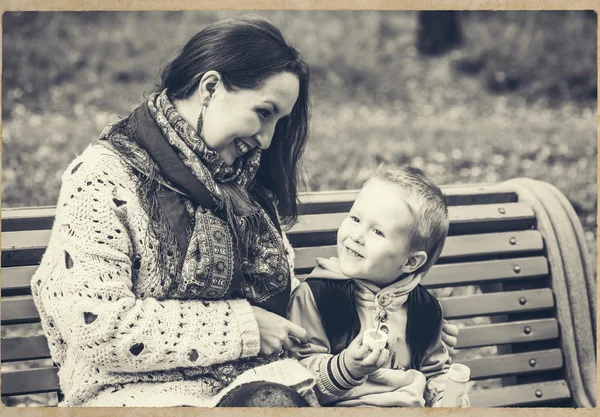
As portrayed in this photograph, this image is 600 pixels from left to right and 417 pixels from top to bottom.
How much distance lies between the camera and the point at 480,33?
22.8 ft

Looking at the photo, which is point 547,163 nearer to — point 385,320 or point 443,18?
point 443,18

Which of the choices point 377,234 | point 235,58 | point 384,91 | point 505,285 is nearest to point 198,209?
point 235,58

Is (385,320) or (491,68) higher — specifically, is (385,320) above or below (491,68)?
below

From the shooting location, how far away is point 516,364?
3209mm

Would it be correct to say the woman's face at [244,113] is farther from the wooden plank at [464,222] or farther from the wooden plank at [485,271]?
the wooden plank at [485,271]

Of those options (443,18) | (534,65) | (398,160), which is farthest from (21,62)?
(534,65)

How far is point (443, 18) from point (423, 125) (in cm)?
170

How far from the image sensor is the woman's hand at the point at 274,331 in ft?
8.30

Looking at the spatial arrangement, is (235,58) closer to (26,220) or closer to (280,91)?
(280,91)

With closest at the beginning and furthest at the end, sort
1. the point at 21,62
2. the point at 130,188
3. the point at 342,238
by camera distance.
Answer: the point at 130,188
the point at 342,238
the point at 21,62

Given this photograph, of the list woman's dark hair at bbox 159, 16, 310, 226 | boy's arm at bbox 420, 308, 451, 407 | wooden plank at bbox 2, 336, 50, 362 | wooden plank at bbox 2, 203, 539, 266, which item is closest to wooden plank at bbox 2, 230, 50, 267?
wooden plank at bbox 2, 203, 539, 266

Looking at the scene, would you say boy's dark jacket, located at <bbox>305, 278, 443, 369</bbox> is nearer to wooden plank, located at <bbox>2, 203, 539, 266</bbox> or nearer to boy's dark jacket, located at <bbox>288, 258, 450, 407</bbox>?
boy's dark jacket, located at <bbox>288, 258, 450, 407</bbox>

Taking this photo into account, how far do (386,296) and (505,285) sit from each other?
827 millimetres

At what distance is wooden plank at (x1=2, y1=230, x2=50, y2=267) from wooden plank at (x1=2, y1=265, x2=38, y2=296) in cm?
4
